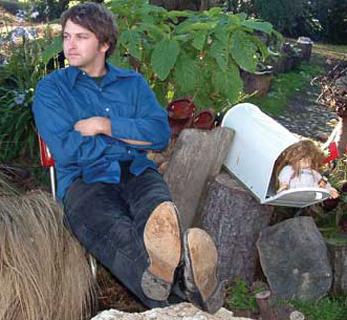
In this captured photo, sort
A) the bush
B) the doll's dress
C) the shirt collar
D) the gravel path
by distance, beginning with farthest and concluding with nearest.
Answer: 1. the bush
2. the gravel path
3. the doll's dress
4. the shirt collar

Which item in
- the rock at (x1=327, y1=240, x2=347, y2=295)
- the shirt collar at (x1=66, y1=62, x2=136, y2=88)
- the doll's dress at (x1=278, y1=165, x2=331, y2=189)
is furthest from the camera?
the rock at (x1=327, y1=240, x2=347, y2=295)

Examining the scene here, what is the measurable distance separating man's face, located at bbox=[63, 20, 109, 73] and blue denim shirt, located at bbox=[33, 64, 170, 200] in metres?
0.07

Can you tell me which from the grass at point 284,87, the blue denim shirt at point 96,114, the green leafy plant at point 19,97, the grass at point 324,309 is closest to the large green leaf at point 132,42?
the blue denim shirt at point 96,114

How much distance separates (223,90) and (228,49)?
246 millimetres

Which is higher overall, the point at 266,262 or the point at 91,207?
the point at 91,207

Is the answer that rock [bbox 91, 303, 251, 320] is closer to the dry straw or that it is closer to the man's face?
the dry straw

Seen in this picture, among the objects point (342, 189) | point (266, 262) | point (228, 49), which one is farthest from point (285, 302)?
point (228, 49)

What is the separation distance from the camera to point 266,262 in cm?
359

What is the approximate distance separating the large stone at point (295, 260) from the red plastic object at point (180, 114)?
78cm

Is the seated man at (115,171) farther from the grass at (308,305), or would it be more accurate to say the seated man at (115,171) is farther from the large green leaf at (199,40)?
the grass at (308,305)

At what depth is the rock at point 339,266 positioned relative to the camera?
358 centimetres

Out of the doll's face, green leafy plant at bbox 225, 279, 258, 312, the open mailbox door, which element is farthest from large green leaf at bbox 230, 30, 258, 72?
green leafy plant at bbox 225, 279, 258, 312

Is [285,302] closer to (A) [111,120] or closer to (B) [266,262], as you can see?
(B) [266,262]

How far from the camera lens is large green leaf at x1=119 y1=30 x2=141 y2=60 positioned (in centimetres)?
375
